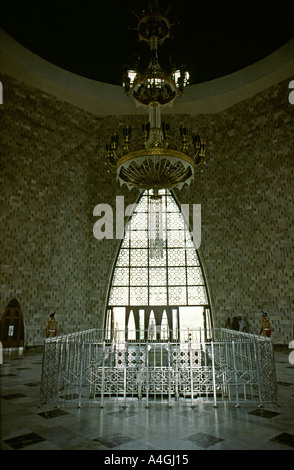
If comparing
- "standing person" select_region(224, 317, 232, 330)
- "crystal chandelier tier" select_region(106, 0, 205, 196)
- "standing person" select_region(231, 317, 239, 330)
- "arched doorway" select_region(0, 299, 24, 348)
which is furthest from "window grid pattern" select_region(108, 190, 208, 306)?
"crystal chandelier tier" select_region(106, 0, 205, 196)

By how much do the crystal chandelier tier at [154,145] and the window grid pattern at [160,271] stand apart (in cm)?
469

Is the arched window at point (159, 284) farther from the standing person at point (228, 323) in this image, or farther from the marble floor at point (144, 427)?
the marble floor at point (144, 427)

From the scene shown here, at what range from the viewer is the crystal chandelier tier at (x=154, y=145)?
4980mm

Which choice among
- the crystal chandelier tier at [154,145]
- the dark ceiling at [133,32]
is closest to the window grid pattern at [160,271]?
the dark ceiling at [133,32]

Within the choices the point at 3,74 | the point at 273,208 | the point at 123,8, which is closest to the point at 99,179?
the point at 3,74

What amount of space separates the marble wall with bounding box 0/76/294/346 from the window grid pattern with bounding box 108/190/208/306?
44 centimetres

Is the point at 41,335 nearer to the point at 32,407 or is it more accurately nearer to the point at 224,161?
the point at 32,407

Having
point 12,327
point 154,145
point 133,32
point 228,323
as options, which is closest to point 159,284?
point 228,323

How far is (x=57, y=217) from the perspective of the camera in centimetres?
962

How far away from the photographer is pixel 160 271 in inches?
402

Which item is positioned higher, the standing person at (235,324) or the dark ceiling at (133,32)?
the dark ceiling at (133,32)

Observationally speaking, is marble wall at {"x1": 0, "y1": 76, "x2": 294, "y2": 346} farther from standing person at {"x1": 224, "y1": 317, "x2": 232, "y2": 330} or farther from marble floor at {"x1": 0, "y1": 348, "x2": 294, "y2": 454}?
marble floor at {"x1": 0, "y1": 348, "x2": 294, "y2": 454}

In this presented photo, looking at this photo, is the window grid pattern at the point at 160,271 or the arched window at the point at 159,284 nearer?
the arched window at the point at 159,284

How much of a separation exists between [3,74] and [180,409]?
9.74 m
